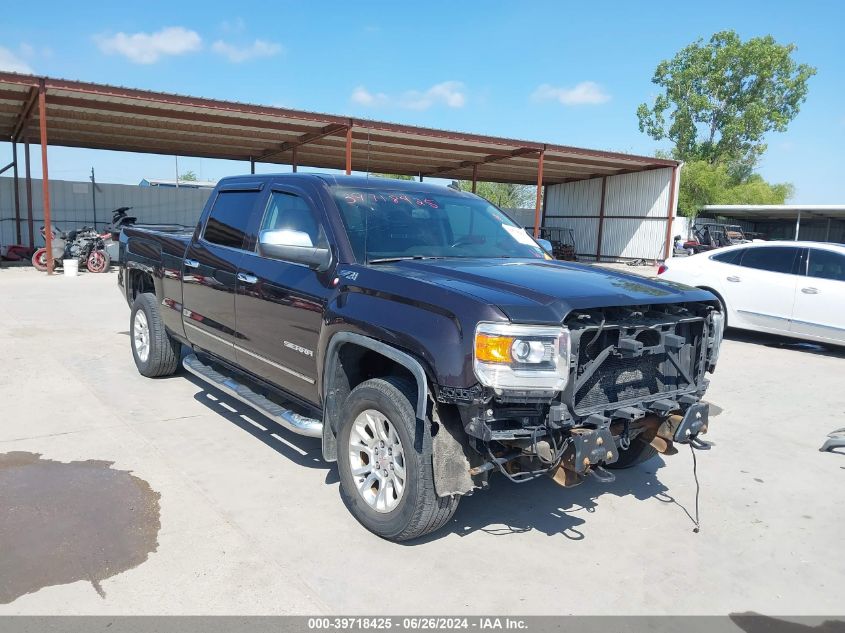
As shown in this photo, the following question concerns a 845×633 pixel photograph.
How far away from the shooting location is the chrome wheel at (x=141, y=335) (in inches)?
256

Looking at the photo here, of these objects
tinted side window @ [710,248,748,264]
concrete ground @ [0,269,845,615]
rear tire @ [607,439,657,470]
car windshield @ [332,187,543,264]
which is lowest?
concrete ground @ [0,269,845,615]

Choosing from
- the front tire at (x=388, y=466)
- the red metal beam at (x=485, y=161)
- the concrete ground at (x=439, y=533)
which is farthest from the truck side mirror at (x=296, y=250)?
the red metal beam at (x=485, y=161)

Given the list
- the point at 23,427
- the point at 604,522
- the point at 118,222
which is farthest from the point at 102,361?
the point at 118,222

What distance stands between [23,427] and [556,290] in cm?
437

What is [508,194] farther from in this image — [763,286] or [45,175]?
[763,286]

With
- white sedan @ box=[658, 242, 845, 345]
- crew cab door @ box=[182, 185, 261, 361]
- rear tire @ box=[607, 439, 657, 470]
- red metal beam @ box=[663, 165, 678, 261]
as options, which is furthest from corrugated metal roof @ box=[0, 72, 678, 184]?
rear tire @ box=[607, 439, 657, 470]

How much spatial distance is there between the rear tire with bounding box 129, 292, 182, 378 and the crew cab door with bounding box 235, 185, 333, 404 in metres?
1.94

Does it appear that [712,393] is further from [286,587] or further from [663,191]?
[663,191]

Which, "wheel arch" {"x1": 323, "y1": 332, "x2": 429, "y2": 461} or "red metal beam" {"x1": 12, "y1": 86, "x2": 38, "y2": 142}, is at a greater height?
"red metal beam" {"x1": 12, "y1": 86, "x2": 38, "y2": 142}

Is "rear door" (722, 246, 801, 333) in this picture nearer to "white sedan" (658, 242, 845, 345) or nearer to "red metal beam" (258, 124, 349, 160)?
"white sedan" (658, 242, 845, 345)

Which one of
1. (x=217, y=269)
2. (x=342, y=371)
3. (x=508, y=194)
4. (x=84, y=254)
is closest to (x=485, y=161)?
(x=84, y=254)

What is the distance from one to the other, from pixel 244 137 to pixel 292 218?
1890 cm

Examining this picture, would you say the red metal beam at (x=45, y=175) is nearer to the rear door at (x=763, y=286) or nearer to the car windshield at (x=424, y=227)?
the car windshield at (x=424, y=227)

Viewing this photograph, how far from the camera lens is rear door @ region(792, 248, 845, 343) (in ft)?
28.1
